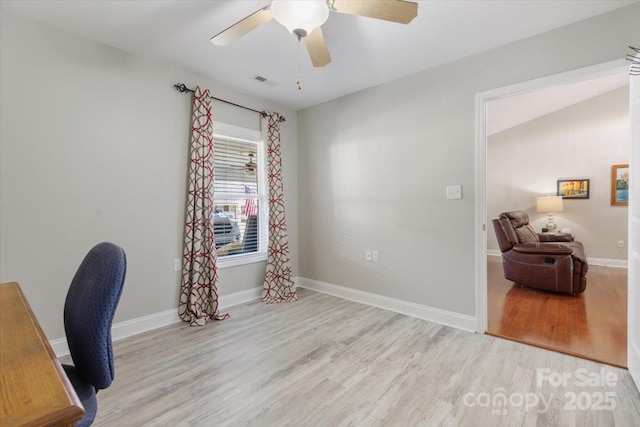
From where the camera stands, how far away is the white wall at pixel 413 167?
2375 mm

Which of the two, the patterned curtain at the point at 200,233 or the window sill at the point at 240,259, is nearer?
the patterned curtain at the point at 200,233

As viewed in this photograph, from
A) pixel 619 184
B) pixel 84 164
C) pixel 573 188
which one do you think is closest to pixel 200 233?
pixel 84 164

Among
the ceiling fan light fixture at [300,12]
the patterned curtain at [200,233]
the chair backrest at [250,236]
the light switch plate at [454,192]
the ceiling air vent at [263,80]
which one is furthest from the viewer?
the chair backrest at [250,236]

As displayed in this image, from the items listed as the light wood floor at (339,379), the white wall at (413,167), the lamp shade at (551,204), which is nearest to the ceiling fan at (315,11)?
the white wall at (413,167)

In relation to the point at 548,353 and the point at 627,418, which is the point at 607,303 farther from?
the point at 627,418

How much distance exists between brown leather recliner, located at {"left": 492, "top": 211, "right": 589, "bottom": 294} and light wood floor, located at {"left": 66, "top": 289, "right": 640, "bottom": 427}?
1809mm

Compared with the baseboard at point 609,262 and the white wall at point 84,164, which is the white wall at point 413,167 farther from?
the baseboard at point 609,262

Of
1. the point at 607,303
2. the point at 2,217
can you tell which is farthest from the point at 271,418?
the point at 607,303

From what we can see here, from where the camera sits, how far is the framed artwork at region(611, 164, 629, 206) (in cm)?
509

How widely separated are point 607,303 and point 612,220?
9.17ft

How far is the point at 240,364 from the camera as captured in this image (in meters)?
2.19

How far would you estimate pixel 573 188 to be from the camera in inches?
220

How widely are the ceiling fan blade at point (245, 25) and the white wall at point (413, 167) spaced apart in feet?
6.10

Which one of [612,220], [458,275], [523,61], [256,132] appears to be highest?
[523,61]
